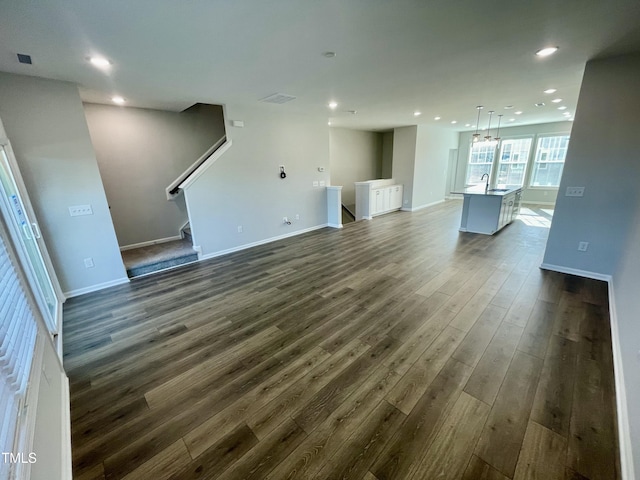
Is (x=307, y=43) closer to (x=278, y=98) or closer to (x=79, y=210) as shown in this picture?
(x=278, y=98)

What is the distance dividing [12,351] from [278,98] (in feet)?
13.3

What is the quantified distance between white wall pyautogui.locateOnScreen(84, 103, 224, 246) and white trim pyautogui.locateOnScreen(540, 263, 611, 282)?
20.9 feet

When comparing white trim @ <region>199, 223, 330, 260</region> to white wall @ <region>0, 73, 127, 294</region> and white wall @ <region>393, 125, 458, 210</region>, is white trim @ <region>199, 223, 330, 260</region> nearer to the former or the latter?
white wall @ <region>0, 73, 127, 294</region>

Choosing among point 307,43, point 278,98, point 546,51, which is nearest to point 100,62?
point 307,43

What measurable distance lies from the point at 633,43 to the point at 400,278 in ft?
10.7

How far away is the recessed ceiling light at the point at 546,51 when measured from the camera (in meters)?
2.58

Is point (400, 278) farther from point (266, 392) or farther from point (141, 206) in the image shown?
point (141, 206)

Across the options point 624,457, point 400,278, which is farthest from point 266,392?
point 400,278

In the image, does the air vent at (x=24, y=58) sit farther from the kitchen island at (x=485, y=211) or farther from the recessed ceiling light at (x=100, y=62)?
the kitchen island at (x=485, y=211)

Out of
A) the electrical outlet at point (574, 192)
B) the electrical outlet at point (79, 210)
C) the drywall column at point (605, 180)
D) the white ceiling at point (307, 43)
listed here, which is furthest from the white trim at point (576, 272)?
the electrical outlet at point (79, 210)

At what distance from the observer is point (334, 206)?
635 cm

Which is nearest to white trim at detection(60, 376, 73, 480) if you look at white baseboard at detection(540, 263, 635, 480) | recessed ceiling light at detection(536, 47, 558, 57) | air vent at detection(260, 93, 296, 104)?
white baseboard at detection(540, 263, 635, 480)

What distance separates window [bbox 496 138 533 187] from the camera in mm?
8727

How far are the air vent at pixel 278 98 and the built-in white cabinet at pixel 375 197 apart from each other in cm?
350
